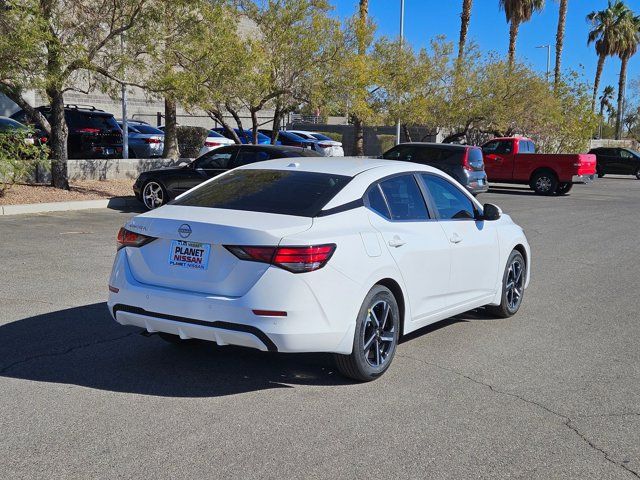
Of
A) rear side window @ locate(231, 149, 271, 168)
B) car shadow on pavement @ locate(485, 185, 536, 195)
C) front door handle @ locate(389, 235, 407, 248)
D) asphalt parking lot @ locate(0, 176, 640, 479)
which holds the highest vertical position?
rear side window @ locate(231, 149, 271, 168)

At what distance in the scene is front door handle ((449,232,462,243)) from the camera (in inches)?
252

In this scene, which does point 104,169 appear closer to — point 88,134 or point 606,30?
point 88,134

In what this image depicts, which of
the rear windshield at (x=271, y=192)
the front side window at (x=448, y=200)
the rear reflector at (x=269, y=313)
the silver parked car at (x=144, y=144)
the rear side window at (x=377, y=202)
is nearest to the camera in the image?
the rear reflector at (x=269, y=313)

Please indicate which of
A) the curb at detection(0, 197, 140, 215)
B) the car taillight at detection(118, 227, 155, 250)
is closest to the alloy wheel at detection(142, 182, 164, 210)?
the curb at detection(0, 197, 140, 215)

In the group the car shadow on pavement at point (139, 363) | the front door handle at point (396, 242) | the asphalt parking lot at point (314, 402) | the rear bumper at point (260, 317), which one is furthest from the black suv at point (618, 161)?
the rear bumper at point (260, 317)

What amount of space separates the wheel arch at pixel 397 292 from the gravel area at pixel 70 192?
1129cm

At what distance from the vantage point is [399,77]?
28000 millimetres

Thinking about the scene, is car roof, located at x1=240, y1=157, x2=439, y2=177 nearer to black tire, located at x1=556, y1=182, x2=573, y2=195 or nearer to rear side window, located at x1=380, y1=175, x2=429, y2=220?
rear side window, located at x1=380, y1=175, x2=429, y2=220

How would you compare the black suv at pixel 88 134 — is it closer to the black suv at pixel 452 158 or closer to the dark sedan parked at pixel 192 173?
the dark sedan parked at pixel 192 173

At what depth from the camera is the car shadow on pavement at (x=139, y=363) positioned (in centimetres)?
530

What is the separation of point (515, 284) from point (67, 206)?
10.7 metres

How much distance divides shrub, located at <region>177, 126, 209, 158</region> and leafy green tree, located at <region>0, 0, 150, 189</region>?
340 inches

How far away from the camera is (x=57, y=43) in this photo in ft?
48.6

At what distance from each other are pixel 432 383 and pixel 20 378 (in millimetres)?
2964
